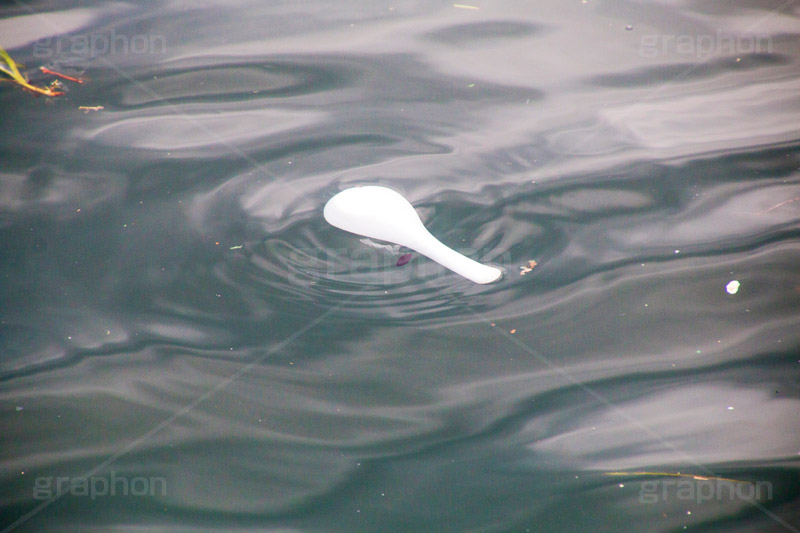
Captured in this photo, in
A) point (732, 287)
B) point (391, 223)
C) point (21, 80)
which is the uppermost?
point (21, 80)

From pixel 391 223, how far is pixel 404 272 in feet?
0.25

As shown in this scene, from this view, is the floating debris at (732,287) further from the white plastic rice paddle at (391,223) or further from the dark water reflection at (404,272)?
the white plastic rice paddle at (391,223)

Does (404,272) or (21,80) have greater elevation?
(21,80)

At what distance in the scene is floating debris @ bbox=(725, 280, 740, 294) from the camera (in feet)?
2.57

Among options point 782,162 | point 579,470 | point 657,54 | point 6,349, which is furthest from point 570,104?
point 6,349

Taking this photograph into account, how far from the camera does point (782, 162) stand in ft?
3.03

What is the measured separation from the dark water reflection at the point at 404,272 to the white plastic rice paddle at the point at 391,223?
0.07ft

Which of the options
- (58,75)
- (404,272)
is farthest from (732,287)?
(58,75)

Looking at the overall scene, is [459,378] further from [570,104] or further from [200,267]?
[570,104]

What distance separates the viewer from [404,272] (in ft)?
2.62

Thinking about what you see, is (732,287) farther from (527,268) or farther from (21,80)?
(21,80)

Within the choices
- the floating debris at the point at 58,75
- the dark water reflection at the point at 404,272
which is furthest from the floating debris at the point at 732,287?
the floating debris at the point at 58,75

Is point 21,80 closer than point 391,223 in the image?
No

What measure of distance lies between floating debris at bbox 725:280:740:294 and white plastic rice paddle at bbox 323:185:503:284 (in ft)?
1.04
